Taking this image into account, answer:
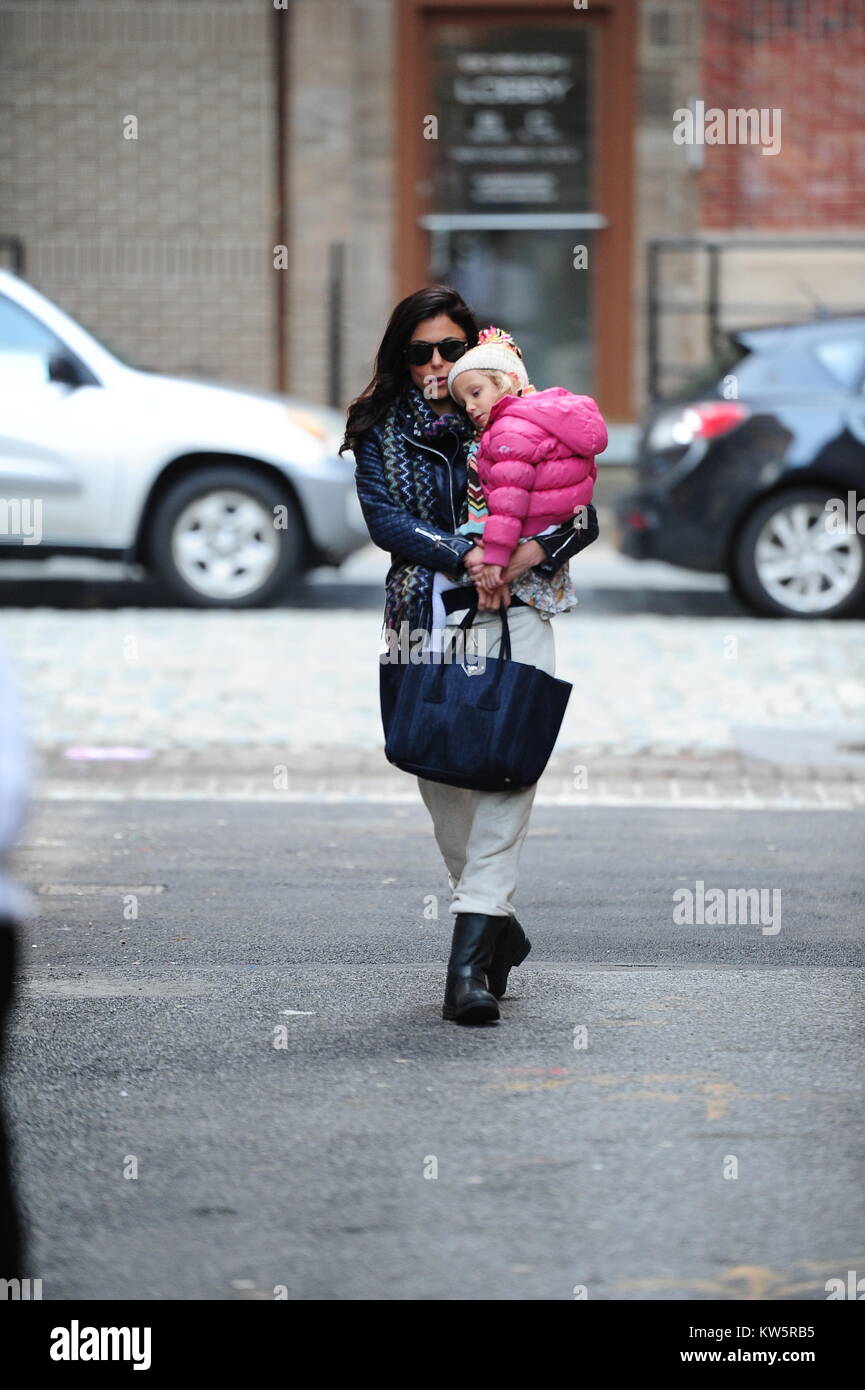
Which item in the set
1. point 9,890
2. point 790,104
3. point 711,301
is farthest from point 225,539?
point 9,890

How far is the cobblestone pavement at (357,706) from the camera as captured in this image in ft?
28.9

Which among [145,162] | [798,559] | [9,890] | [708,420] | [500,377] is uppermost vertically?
[145,162]

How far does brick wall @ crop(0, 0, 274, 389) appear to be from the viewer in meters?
17.4

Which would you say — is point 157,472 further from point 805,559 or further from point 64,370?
point 805,559

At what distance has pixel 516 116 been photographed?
17.3 metres

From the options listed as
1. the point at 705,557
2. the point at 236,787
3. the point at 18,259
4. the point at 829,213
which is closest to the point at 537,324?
the point at 829,213

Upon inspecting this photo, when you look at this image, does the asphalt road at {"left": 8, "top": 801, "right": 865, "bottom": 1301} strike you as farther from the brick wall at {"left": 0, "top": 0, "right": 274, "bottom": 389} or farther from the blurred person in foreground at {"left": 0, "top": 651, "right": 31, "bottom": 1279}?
the brick wall at {"left": 0, "top": 0, "right": 274, "bottom": 389}

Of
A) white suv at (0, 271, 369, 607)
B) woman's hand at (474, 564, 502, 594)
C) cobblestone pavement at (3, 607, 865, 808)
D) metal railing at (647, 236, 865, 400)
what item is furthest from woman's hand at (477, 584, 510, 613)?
metal railing at (647, 236, 865, 400)

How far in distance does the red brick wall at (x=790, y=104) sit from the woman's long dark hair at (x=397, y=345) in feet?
41.5

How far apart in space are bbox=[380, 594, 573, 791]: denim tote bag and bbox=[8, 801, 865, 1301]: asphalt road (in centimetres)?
61

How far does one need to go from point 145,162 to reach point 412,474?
510 inches

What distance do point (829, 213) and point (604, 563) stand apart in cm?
386

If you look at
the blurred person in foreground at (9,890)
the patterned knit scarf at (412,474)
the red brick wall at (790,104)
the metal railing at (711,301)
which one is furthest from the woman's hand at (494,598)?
the red brick wall at (790,104)
